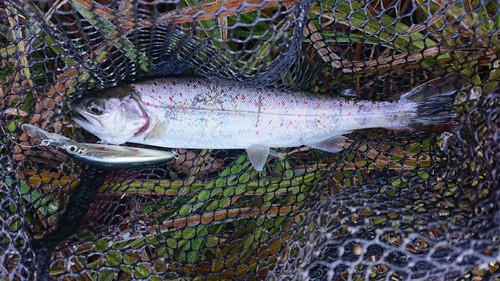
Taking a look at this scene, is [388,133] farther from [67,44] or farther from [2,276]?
[2,276]

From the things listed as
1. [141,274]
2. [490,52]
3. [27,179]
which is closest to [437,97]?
[490,52]

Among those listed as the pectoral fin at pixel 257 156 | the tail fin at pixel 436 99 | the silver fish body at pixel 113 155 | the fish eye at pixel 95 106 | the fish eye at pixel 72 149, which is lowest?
the pectoral fin at pixel 257 156

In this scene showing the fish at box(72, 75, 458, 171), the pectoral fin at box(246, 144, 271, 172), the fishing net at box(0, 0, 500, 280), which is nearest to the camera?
the fishing net at box(0, 0, 500, 280)

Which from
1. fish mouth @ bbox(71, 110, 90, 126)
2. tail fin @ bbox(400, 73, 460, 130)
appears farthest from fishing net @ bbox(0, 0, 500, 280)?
fish mouth @ bbox(71, 110, 90, 126)

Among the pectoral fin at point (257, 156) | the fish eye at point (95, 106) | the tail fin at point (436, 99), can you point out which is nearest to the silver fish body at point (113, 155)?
the fish eye at point (95, 106)

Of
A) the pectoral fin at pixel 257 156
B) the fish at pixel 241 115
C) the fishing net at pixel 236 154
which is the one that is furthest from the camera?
the pectoral fin at pixel 257 156

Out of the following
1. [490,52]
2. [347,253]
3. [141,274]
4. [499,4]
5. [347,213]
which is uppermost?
[499,4]

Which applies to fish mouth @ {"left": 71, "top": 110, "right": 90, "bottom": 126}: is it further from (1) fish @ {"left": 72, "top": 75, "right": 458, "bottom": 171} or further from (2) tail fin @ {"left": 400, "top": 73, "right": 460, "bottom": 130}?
(2) tail fin @ {"left": 400, "top": 73, "right": 460, "bottom": 130}

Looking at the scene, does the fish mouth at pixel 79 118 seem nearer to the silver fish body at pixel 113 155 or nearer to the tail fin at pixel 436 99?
the silver fish body at pixel 113 155
